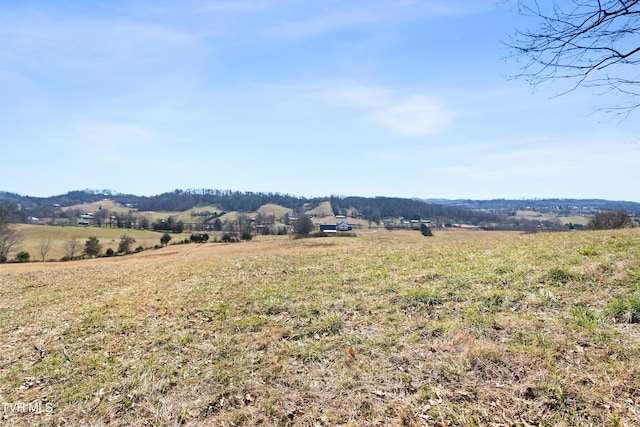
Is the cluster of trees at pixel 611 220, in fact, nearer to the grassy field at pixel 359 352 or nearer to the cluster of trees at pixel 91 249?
the grassy field at pixel 359 352

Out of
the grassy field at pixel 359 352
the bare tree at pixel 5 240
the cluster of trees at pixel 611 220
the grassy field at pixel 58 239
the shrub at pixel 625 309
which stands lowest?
the grassy field at pixel 58 239

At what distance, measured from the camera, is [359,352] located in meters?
5.34

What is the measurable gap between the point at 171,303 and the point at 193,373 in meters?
4.49

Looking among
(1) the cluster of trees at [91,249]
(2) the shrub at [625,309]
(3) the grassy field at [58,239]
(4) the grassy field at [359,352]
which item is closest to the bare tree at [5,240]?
(3) the grassy field at [58,239]

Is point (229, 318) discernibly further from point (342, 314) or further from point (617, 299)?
point (617, 299)

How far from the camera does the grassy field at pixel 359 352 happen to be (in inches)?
152

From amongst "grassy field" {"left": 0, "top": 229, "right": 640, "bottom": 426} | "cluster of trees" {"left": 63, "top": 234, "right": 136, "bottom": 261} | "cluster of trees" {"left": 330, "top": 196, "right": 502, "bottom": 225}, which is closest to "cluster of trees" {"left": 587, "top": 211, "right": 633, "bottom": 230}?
"grassy field" {"left": 0, "top": 229, "right": 640, "bottom": 426}

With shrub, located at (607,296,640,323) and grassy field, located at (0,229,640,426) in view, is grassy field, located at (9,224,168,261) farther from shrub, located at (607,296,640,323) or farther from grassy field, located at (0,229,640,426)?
shrub, located at (607,296,640,323)

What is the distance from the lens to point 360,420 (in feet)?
12.4

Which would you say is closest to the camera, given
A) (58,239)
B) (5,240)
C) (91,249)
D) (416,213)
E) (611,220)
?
(611,220)

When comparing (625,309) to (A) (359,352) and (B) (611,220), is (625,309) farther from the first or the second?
(B) (611,220)

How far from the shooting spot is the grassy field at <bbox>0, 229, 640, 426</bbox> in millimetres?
3865

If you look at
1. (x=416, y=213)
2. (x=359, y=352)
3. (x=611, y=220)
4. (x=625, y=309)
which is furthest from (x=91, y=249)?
(x=416, y=213)

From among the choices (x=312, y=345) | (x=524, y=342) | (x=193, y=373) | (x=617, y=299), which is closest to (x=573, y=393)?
(x=524, y=342)
